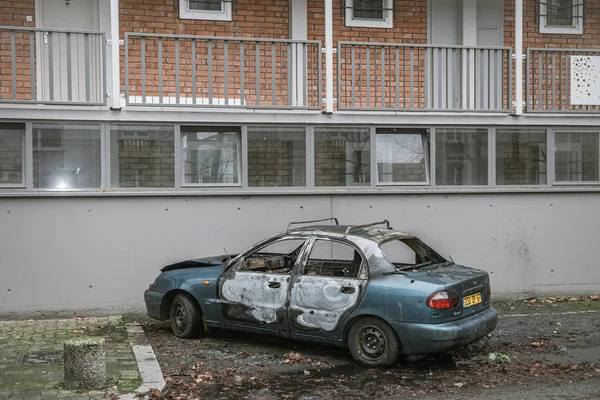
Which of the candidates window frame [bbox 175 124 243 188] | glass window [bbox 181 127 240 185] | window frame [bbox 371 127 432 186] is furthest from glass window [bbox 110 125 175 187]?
window frame [bbox 371 127 432 186]

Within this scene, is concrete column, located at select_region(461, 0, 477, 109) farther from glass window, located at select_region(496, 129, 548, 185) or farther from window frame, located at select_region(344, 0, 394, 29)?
window frame, located at select_region(344, 0, 394, 29)

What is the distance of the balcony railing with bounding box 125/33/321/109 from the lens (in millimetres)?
12078

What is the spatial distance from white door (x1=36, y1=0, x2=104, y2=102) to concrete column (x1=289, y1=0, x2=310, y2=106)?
3.28 m

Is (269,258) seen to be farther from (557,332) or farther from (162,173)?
(557,332)

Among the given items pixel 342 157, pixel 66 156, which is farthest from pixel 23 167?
pixel 342 157

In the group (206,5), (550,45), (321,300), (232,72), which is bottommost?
(321,300)

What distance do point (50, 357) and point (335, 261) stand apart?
3.45 m

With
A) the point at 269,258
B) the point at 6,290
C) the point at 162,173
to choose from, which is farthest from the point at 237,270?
the point at 6,290

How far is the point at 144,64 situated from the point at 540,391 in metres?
7.84

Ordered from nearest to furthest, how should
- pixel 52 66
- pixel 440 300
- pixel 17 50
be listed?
1. pixel 440 300
2. pixel 52 66
3. pixel 17 50

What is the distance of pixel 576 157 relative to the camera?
13.1m

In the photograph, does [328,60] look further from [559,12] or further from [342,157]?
[559,12]

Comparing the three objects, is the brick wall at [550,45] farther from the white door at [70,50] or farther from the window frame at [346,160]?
the white door at [70,50]

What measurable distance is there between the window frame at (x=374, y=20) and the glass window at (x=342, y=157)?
235cm
